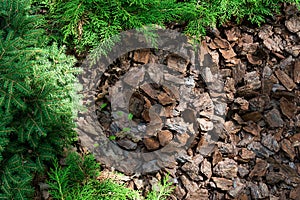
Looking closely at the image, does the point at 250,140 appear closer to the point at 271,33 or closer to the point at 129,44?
the point at 271,33

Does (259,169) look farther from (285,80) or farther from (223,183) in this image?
(285,80)

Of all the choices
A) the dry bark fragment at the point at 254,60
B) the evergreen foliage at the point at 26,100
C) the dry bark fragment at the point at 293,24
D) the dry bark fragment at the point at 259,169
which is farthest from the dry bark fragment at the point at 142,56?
the dry bark fragment at the point at 293,24

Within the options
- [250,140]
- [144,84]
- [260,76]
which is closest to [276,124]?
[250,140]

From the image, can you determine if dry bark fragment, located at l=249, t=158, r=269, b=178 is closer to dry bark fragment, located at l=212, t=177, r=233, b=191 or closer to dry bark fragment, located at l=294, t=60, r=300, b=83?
dry bark fragment, located at l=212, t=177, r=233, b=191

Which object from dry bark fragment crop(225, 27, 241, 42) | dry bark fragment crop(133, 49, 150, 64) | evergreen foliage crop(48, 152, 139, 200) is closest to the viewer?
evergreen foliage crop(48, 152, 139, 200)

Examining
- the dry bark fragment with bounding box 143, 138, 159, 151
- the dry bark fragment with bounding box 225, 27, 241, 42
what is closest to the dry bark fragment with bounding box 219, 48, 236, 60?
the dry bark fragment with bounding box 225, 27, 241, 42
